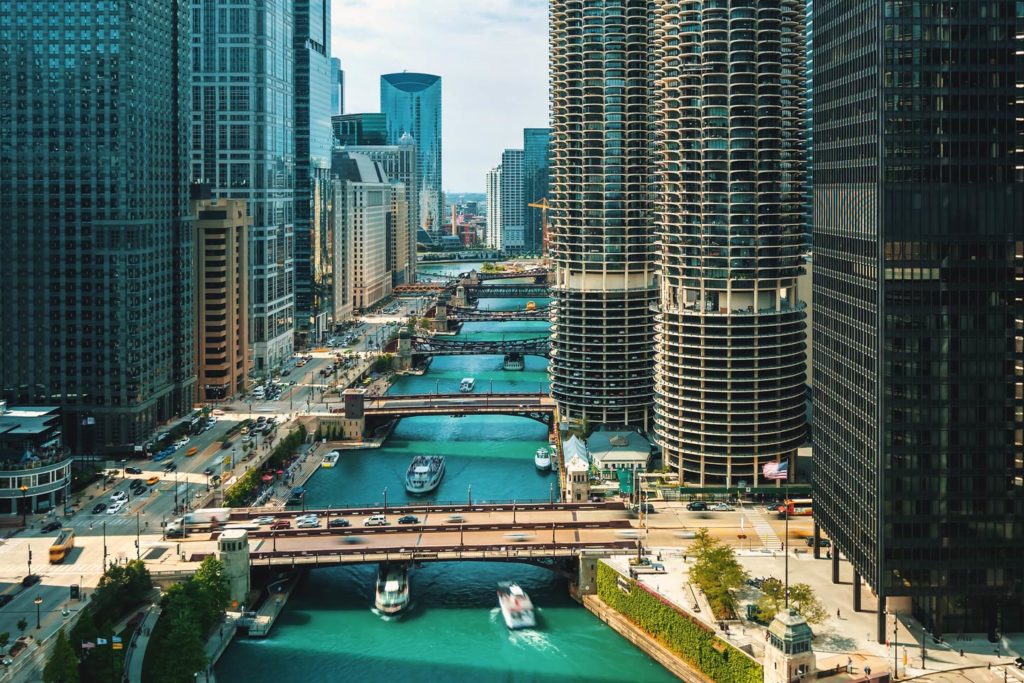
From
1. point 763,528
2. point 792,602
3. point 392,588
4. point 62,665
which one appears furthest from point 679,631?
point 62,665

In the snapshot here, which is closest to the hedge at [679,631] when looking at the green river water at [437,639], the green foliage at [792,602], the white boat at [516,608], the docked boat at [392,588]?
the green river water at [437,639]

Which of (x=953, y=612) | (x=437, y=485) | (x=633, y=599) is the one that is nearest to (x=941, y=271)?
(x=953, y=612)

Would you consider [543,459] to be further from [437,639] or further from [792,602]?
[792,602]

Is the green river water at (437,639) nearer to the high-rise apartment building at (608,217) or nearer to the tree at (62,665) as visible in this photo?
the tree at (62,665)

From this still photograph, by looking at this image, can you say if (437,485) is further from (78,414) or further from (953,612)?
(953,612)

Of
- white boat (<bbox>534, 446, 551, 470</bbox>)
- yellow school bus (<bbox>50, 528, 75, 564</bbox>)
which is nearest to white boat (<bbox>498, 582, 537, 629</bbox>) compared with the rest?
yellow school bus (<bbox>50, 528, 75, 564</bbox>)
